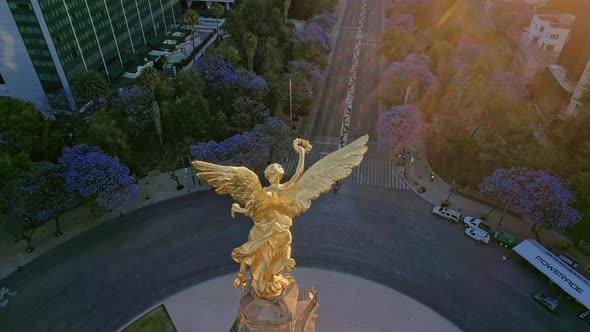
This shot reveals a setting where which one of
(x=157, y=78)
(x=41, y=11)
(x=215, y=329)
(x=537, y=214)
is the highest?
(x=41, y=11)

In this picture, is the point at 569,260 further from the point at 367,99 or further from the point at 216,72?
the point at 216,72

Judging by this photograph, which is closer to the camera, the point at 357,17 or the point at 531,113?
the point at 531,113

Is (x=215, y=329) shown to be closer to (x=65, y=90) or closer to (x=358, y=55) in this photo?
(x=65, y=90)

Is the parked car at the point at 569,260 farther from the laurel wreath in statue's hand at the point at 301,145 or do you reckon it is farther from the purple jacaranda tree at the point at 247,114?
the purple jacaranda tree at the point at 247,114

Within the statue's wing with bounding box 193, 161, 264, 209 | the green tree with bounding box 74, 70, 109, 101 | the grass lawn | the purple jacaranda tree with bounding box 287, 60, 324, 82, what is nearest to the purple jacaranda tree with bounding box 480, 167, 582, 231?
the statue's wing with bounding box 193, 161, 264, 209

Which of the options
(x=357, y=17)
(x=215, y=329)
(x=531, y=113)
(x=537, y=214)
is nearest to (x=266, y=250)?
(x=215, y=329)

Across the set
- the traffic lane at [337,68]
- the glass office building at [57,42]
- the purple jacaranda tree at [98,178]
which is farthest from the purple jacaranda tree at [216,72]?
the purple jacaranda tree at [98,178]
